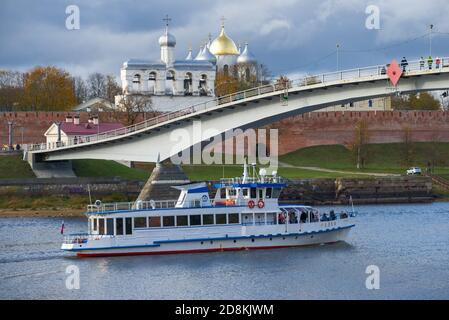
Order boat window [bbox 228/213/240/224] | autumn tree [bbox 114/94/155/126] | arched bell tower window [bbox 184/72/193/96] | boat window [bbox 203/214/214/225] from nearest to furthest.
Result: boat window [bbox 203/214/214/225], boat window [bbox 228/213/240/224], autumn tree [bbox 114/94/155/126], arched bell tower window [bbox 184/72/193/96]

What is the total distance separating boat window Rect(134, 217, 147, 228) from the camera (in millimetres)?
44125

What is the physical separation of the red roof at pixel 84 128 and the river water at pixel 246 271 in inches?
912

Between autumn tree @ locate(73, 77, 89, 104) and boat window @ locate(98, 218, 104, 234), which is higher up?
autumn tree @ locate(73, 77, 89, 104)

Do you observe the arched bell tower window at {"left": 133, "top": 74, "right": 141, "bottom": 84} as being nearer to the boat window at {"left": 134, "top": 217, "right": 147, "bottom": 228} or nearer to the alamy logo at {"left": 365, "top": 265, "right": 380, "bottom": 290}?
the boat window at {"left": 134, "top": 217, "right": 147, "bottom": 228}

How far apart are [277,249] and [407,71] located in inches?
335

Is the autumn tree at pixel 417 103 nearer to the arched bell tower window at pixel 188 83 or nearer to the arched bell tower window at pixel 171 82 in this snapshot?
the arched bell tower window at pixel 188 83

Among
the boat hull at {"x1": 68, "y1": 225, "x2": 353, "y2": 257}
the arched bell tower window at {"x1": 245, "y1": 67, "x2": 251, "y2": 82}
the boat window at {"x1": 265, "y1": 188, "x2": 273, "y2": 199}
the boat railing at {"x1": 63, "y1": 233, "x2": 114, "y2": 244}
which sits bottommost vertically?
the boat hull at {"x1": 68, "y1": 225, "x2": 353, "y2": 257}

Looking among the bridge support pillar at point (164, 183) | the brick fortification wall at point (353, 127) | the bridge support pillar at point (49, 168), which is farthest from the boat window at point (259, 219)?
the brick fortification wall at point (353, 127)

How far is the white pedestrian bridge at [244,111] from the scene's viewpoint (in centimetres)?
4806

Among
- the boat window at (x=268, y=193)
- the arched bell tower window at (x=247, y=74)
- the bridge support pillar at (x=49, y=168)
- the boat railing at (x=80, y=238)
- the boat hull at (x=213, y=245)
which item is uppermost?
the arched bell tower window at (x=247, y=74)

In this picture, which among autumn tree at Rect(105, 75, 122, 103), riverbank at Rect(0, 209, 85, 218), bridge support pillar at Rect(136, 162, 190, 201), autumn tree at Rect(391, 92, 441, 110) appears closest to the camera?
bridge support pillar at Rect(136, 162, 190, 201)

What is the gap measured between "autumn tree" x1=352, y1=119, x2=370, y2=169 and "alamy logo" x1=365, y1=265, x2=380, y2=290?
47.0 meters

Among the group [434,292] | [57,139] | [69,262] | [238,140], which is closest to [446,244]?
[434,292]

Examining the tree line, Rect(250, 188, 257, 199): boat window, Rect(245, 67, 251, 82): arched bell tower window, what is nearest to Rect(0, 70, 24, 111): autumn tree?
the tree line
